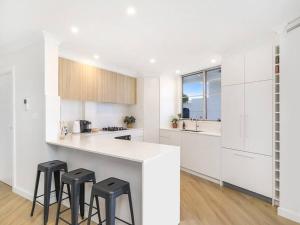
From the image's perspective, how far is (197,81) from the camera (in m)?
4.73

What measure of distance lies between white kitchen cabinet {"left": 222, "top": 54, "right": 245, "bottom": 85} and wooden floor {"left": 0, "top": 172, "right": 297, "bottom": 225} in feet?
6.28

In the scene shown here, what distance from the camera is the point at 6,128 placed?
331 centimetres

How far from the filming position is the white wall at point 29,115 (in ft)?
8.46

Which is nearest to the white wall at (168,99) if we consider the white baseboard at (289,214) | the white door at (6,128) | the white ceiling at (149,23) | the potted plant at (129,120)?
the potted plant at (129,120)

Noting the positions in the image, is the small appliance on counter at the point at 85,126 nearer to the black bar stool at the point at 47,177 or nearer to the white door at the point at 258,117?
the black bar stool at the point at 47,177

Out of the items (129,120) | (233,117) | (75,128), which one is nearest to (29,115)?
(75,128)

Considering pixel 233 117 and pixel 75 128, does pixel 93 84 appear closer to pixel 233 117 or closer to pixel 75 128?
pixel 75 128

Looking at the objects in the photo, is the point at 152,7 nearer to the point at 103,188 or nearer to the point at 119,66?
the point at 103,188

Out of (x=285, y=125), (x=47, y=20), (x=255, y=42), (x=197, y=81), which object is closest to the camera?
(x=47, y=20)

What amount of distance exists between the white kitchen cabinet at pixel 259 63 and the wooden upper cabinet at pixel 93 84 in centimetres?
277

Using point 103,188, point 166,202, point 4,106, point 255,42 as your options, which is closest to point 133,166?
point 103,188

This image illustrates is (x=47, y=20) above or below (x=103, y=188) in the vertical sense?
above

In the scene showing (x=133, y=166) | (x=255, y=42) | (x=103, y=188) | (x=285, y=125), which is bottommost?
(x=103, y=188)

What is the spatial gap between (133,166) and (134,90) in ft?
10.6
